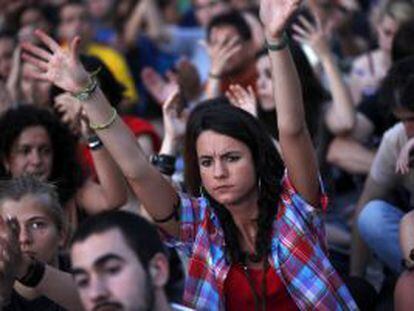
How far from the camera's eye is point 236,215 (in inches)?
167

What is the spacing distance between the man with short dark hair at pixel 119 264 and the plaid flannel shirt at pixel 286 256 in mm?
760

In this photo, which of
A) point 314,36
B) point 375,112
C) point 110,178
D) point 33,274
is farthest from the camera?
point 375,112

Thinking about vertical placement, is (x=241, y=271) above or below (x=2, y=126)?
below

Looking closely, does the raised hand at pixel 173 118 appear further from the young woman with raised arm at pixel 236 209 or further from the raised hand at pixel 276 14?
the raised hand at pixel 276 14

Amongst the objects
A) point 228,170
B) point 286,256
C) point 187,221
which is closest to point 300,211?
point 286,256

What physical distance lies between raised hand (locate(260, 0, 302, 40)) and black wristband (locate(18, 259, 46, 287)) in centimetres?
108

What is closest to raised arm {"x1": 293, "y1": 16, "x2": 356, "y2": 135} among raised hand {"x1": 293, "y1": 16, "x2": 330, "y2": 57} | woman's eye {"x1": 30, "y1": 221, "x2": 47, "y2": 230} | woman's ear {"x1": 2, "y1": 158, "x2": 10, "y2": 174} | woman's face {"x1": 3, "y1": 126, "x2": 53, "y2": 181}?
raised hand {"x1": 293, "y1": 16, "x2": 330, "y2": 57}

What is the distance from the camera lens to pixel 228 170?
163 inches

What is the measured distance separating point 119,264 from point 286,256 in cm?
95

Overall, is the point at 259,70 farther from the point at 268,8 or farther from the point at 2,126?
the point at 268,8

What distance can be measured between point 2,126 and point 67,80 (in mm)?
1254

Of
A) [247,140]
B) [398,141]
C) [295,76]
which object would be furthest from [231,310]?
[398,141]

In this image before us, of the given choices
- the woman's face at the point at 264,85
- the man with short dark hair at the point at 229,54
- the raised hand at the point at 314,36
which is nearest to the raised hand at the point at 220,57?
the man with short dark hair at the point at 229,54

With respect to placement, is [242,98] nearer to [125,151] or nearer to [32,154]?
[32,154]
